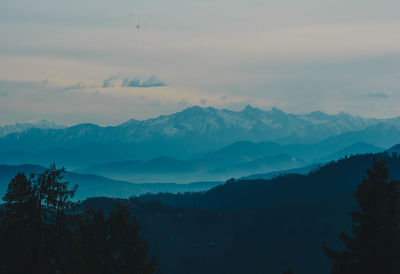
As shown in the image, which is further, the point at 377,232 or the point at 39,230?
the point at 39,230

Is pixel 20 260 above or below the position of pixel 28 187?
below

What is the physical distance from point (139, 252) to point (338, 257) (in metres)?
21.5

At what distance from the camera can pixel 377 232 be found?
1668 inches

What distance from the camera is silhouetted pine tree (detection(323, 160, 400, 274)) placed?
1652 inches

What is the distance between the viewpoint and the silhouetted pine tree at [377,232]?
138ft

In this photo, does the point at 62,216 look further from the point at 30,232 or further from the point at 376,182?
the point at 376,182

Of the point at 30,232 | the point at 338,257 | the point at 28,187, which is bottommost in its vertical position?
the point at 338,257

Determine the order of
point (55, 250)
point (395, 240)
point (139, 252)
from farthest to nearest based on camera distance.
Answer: point (139, 252)
point (55, 250)
point (395, 240)

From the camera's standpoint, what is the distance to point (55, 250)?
4484 centimetres

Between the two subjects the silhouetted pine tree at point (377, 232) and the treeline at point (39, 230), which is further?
the treeline at point (39, 230)

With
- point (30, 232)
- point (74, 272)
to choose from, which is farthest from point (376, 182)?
point (30, 232)

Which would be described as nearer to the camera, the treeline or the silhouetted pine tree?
the silhouetted pine tree

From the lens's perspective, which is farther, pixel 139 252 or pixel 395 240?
pixel 139 252

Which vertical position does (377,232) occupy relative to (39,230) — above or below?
below
